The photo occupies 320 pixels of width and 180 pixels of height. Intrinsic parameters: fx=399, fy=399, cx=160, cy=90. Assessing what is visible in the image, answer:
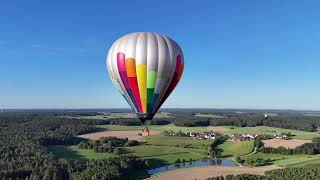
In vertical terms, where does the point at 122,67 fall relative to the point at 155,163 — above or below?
above

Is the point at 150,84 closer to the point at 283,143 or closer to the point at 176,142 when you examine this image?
the point at 176,142

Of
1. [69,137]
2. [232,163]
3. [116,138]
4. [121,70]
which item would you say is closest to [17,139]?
[69,137]

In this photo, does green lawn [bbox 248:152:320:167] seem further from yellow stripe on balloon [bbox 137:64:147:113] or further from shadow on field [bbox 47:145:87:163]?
yellow stripe on balloon [bbox 137:64:147:113]

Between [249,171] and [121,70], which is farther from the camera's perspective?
[249,171]

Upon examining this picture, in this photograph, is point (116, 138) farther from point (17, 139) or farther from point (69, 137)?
point (17, 139)

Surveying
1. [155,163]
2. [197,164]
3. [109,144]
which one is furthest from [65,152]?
[197,164]

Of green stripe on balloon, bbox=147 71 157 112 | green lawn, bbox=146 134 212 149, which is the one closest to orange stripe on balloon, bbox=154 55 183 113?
green stripe on balloon, bbox=147 71 157 112
